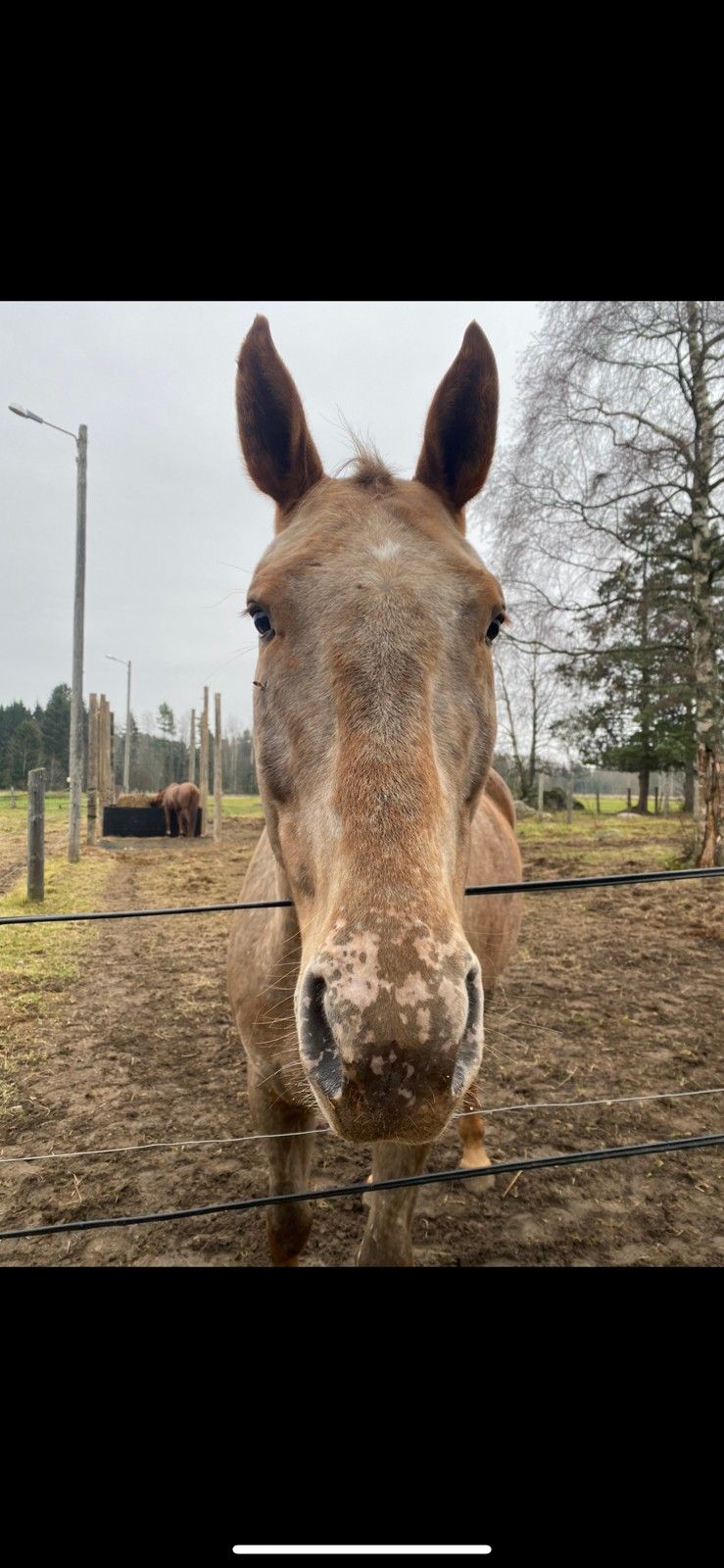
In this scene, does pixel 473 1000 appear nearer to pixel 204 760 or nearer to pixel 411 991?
pixel 411 991

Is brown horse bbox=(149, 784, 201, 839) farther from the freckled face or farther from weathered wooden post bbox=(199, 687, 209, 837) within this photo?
the freckled face

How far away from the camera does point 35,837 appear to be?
6543 mm

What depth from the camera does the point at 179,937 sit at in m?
7.08

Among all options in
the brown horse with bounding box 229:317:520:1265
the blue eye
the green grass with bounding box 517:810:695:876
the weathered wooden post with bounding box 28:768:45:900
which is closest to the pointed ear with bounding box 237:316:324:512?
the brown horse with bounding box 229:317:520:1265

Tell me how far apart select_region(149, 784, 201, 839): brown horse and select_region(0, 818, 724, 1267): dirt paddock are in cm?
814

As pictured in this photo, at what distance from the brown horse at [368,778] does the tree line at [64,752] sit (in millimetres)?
524

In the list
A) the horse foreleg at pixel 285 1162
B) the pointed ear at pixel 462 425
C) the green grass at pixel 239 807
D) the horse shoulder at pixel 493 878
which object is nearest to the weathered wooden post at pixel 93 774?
the green grass at pixel 239 807

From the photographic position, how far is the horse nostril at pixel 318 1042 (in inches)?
41.2

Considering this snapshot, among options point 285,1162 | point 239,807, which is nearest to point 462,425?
point 285,1162

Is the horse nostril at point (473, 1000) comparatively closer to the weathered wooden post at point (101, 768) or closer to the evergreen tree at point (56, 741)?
the evergreen tree at point (56, 741)

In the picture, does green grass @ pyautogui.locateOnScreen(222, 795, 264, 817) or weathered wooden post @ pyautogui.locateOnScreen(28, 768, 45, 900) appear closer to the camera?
weathered wooden post @ pyautogui.locateOnScreen(28, 768, 45, 900)

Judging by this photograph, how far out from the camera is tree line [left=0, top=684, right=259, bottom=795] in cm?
866

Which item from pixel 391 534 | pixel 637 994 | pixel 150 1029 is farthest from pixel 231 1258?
pixel 637 994

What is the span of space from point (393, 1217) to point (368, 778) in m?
1.64
